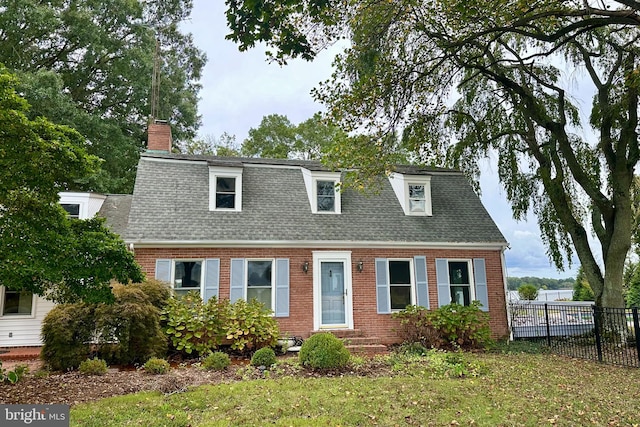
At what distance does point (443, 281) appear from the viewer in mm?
12305

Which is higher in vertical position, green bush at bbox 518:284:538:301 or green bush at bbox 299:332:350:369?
green bush at bbox 518:284:538:301

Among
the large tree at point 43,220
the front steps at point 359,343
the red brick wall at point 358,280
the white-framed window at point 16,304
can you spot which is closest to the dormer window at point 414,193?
the red brick wall at point 358,280

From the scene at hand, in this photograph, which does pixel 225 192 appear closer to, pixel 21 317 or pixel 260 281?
pixel 260 281

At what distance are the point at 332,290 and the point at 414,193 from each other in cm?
463

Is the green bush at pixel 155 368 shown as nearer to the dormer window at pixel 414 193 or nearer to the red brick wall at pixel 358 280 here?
the red brick wall at pixel 358 280

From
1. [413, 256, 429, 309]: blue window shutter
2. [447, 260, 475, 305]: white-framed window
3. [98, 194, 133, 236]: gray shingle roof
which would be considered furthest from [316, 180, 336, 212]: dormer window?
[98, 194, 133, 236]: gray shingle roof

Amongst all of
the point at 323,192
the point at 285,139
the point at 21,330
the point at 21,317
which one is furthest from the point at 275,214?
the point at 285,139

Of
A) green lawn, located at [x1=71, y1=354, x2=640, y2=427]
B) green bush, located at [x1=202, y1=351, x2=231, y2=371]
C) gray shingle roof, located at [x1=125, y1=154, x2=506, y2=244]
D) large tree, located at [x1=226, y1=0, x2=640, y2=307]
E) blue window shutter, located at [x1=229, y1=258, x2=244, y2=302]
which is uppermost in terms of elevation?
large tree, located at [x1=226, y1=0, x2=640, y2=307]

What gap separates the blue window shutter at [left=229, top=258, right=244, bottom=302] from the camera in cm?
1102

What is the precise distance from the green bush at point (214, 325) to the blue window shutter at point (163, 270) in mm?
797

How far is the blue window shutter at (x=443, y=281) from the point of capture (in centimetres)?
1218

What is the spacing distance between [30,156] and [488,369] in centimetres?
878

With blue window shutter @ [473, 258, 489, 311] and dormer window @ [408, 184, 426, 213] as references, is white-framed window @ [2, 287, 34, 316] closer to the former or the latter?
dormer window @ [408, 184, 426, 213]

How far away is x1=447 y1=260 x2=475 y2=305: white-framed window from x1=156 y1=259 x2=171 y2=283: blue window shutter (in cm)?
822
